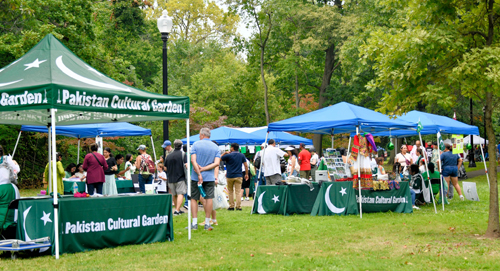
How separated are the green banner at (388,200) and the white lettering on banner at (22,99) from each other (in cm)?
798

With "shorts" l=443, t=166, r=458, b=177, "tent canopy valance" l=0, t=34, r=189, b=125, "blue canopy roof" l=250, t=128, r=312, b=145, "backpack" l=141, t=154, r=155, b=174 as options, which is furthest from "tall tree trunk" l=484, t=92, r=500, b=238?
"blue canopy roof" l=250, t=128, r=312, b=145

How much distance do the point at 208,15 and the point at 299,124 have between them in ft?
130

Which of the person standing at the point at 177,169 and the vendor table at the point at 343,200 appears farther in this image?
the vendor table at the point at 343,200

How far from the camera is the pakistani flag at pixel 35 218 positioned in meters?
7.28

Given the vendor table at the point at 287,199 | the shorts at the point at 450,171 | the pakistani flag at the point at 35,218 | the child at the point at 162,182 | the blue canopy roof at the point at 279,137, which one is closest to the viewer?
the pakistani flag at the point at 35,218

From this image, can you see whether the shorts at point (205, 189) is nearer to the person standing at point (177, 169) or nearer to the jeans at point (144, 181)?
the person standing at point (177, 169)

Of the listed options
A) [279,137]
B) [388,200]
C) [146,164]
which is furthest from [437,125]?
[146,164]

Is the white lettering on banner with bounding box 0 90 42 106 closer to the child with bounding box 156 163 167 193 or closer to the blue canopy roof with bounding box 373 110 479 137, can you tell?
the child with bounding box 156 163 167 193

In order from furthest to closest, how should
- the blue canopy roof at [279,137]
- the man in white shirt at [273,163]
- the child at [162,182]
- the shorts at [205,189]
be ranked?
the blue canopy roof at [279,137], the child at [162,182], the man in white shirt at [273,163], the shorts at [205,189]

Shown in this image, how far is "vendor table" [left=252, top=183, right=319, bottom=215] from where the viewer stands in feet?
41.3

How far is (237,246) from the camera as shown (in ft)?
26.1

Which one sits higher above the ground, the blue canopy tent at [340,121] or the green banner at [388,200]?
the blue canopy tent at [340,121]

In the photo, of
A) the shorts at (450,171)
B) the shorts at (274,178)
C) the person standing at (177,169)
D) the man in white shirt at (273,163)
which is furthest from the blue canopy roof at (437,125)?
the person standing at (177,169)

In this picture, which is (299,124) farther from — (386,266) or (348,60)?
(348,60)
